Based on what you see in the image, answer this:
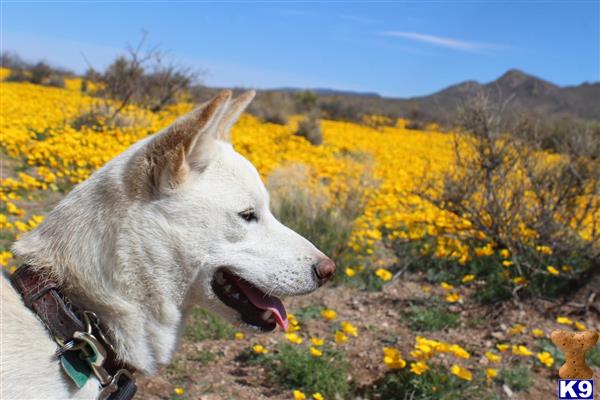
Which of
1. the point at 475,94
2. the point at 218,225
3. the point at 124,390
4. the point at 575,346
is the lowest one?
the point at 124,390

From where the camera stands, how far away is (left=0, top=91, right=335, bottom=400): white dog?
1.90 metres

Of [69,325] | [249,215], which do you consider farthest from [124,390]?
[249,215]

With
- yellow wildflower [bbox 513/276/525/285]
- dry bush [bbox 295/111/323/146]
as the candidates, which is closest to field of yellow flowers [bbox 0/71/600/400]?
yellow wildflower [bbox 513/276/525/285]

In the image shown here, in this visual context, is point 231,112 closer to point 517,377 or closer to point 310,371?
point 310,371

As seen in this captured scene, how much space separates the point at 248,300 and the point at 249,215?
0.39m

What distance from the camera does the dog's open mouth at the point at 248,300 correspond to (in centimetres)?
237

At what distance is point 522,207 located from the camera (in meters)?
6.53

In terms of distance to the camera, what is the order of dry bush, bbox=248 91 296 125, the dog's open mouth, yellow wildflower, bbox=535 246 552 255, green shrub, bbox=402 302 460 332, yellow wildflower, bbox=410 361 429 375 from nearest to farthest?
1. the dog's open mouth
2. yellow wildflower, bbox=410 361 429 375
3. green shrub, bbox=402 302 460 332
4. yellow wildflower, bbox=535 246 552 255
5. dry bush, bbox=248 91 296 125

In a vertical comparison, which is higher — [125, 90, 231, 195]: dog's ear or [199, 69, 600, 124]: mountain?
[199, 69, 600, 124]: mountain

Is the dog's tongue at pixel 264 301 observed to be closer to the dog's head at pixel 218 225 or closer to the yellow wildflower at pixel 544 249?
the dog's head at pixel 218 225

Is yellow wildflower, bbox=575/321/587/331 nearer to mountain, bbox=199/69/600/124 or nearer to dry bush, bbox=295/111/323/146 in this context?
mountain, bbox=199/69/600/124

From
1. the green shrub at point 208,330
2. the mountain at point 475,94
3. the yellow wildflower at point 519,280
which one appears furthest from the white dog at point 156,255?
the mountain at point 475,94

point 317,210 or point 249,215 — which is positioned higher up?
point 249,215

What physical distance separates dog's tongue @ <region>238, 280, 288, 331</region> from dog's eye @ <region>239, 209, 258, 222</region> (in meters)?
0.28
